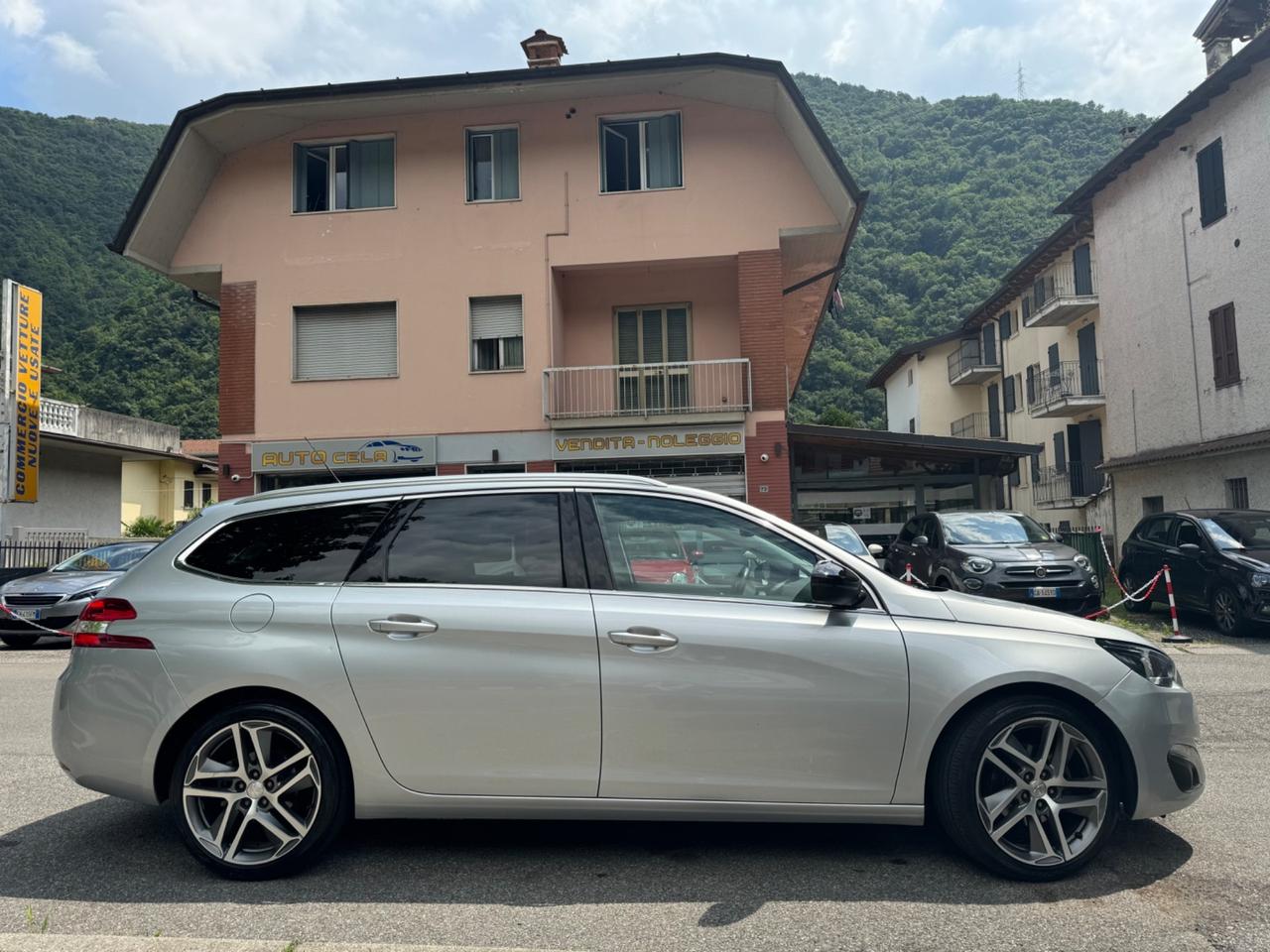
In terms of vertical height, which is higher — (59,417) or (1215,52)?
(1215,52)

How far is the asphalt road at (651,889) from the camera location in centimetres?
337

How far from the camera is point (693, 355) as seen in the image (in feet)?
69.1

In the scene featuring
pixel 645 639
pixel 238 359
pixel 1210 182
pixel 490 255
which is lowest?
pixel 645 639

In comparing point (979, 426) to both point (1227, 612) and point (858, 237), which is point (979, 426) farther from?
point (1227, 612)

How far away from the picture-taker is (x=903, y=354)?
52.1 m

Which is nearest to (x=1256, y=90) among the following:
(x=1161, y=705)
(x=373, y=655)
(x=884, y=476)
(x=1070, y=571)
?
(x=884, y=476)

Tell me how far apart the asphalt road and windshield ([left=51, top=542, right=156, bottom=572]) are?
1200 centimetres

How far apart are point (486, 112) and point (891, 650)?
19.0m

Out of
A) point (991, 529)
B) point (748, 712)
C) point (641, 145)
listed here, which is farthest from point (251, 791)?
point (641, 145)

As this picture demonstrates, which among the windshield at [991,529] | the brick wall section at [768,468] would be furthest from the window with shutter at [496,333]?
the windshield at [991,529]

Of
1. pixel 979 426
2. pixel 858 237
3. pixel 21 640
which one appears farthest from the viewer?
pixel 858 237

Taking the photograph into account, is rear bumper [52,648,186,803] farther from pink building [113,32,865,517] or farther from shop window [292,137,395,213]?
shop window [292,137,395,213]

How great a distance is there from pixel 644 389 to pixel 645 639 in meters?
16.7

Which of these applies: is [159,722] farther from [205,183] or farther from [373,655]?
[205,183]
